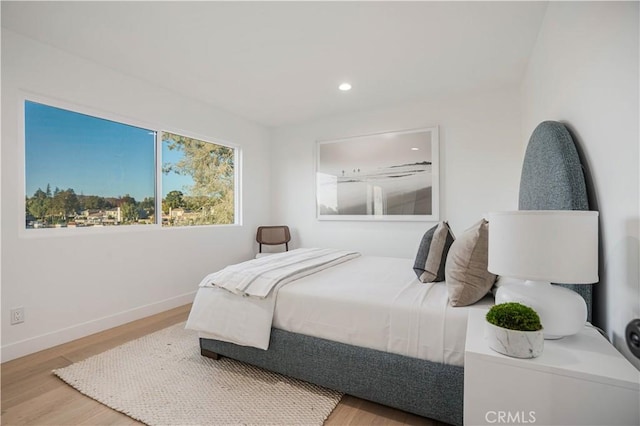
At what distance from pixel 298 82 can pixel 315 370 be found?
8.97 feet

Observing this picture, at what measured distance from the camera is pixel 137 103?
3.14m

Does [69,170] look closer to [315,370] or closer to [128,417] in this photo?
[128,417]

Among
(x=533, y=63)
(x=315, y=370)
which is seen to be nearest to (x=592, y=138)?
(x=533, y=63)

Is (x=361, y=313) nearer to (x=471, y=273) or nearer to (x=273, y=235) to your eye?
(x=471, y=273)

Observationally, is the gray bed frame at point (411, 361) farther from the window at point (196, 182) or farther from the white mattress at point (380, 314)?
the window at point (196, 182)

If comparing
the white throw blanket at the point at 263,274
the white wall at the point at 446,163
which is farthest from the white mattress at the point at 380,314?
the white wall at the point at 446,163

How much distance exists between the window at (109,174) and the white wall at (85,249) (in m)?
0.14

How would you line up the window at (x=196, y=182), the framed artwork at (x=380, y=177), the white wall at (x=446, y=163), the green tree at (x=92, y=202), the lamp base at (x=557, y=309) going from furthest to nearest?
the framed artwork at (x=380, y=177), the window at (x=196, y=182), the white wall at (x=446, y=163), the green tree at (x=92, y=202), the lamp base at (x=557, y=309)

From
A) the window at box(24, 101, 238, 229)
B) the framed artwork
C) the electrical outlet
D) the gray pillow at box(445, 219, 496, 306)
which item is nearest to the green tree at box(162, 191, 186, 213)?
the window at box(24, 101, 238, 229)

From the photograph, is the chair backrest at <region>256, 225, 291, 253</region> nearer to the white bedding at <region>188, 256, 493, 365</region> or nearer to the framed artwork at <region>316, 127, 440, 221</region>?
the framed artwork at <region>316, 127, 440, 221</region>

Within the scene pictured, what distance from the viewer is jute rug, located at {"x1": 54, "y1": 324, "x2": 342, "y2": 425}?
1.66m

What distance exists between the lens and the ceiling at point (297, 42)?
208 centimetres

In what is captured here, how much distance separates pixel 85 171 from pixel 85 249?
730mm

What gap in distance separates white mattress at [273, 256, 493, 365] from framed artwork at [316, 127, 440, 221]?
6.16 ft
